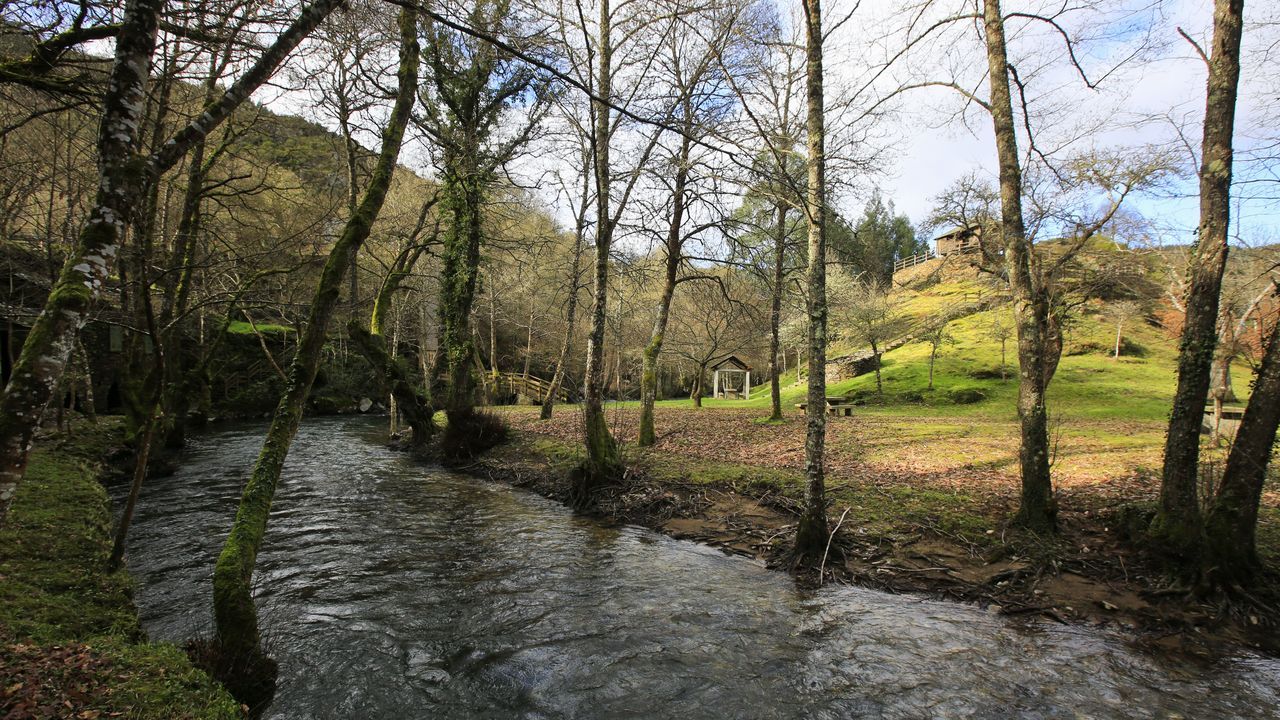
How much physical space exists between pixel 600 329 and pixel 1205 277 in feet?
27.3

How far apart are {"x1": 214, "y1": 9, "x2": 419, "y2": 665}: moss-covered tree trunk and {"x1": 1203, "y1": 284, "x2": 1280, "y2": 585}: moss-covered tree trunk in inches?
349

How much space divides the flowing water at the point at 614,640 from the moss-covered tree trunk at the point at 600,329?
2152 millimetres

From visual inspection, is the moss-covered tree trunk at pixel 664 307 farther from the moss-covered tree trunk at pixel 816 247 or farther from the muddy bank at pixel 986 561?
the moss-covered tree trunk at pixel 816 247

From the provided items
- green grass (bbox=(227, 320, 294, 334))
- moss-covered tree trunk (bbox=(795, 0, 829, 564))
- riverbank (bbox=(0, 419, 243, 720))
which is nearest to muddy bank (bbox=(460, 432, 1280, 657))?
moss-covered tree trunk (bbox=(795, 0, 829, 564))

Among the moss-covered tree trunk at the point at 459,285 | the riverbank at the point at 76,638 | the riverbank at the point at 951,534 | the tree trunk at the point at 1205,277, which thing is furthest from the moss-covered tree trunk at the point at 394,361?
the tree trunk at the point at 1205,277

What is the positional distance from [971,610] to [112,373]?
26.3 metres

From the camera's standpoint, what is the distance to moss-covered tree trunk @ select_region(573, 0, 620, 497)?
9.94 metres

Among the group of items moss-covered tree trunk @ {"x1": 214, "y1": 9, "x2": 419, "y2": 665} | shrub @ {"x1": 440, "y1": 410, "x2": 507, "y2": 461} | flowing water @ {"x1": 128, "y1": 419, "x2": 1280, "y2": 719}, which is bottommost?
flowing water @ {"x1": 128, "y1": 419, "x2": 1280, "y2": 719}

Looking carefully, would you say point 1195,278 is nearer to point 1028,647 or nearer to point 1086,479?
point 1028,647

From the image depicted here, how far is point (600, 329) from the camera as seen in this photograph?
10203mm

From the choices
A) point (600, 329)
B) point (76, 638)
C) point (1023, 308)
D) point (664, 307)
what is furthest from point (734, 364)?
point (76, 638)

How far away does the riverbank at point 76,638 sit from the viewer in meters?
2.50

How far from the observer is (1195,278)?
6.01 m

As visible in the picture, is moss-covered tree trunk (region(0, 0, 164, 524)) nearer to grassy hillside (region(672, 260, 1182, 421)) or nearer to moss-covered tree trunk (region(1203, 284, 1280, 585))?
moss-covered tree trunk (region(1203, 284, 1280, 585))
